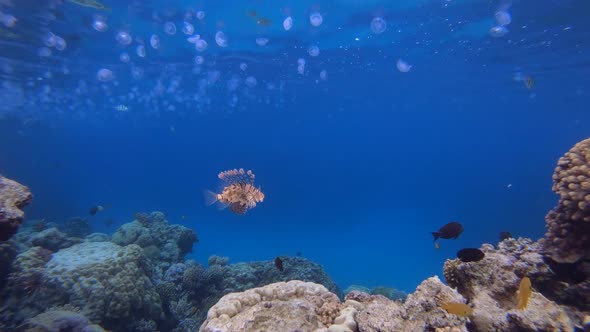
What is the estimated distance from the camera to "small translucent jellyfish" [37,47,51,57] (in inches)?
916

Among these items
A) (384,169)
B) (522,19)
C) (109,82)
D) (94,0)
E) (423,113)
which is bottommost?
(94,0)

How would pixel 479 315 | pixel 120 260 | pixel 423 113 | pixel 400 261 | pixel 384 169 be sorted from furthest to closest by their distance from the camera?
pixel 384 169
pixel 400 261
pixel 423 113
pixel 120 260
pixel 479 315

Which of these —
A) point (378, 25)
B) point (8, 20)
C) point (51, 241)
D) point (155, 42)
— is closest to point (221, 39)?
point (155, 42)

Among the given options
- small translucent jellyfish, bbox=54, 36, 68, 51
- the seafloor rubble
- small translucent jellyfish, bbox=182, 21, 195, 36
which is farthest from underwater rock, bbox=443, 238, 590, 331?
small translucent jellyfish, bbox=54, 36, 68, 51

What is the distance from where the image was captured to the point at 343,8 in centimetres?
1869

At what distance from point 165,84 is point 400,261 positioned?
183 feet

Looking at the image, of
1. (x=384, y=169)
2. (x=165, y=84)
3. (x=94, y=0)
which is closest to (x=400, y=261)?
(x=165, y=84)

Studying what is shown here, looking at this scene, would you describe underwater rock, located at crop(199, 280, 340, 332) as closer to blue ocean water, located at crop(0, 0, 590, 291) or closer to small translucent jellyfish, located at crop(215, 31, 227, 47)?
blue ocean water, located at crop(0, 0, 590, 291)

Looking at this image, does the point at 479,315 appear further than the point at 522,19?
No

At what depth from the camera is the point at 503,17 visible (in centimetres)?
1870

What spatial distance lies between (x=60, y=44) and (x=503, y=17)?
28.3m

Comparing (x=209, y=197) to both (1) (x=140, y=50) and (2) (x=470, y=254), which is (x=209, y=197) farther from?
(1) (x=140, y=50)

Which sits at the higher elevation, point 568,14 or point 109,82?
point 109,82

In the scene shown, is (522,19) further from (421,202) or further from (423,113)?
(421,202)
